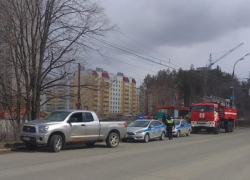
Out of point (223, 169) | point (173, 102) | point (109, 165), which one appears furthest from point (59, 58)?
point (173, 102)

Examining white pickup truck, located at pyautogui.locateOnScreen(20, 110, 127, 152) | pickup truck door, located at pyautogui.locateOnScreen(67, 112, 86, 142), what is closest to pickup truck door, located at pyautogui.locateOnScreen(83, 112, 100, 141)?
white pickup truck, located at pyautogui.locateOnScreen(20, 110, 127, 152)

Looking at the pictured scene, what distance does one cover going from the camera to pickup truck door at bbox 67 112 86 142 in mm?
15078

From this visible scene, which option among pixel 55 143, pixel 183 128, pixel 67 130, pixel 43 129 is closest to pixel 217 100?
pixel 183 128

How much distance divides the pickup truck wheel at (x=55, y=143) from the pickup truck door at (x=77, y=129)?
56 cm

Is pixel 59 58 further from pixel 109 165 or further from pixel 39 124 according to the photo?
pixel 109 165

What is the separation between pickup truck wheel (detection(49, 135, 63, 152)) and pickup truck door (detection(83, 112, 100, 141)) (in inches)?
63.3

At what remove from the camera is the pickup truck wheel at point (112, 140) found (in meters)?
17.0

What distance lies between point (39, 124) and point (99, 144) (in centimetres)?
497

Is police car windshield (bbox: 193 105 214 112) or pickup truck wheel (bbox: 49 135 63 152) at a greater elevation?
police car windshield (bbox: 193 105 214 112)

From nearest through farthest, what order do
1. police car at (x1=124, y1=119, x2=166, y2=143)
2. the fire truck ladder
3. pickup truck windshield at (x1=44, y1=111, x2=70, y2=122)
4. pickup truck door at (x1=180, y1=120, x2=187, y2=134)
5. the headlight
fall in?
the headlight
pickup truck windshield at (x1=44, y1=111, x2=70, y2=122)
police car at (x1=124, y1=119, x2=166, y2=143)
pickup truck door at (x1=180, y1=120, x2=187, y2=134)
the fire truck ladder

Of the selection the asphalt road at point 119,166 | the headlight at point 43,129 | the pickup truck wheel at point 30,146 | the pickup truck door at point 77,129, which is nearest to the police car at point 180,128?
the pickup truck door at point 77,129

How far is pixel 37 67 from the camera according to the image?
19.1 meters

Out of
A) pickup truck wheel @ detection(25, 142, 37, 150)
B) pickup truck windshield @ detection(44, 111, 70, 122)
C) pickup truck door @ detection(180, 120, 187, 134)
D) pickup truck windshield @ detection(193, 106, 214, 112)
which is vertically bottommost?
pickup truck wheel @ detection(25, 142, 37, 150)

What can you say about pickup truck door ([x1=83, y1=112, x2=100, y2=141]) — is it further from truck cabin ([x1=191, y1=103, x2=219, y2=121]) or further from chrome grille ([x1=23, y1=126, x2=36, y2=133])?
truck cabin ([x1=191, y1=103, x2=219, y2=121])
